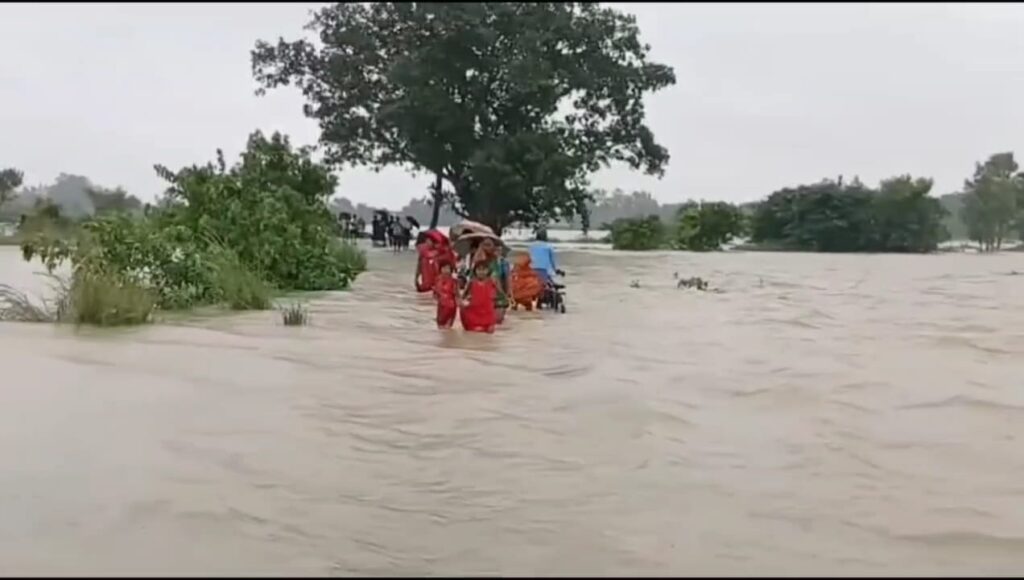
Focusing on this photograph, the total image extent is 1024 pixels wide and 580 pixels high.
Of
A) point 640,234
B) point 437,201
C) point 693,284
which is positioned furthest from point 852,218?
point 693,284

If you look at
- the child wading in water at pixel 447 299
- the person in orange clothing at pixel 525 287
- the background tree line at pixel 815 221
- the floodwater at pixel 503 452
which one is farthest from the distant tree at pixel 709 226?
the child wading in water at pixel 447 299

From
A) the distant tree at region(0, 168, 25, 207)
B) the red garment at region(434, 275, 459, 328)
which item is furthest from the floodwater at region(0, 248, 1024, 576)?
the distant tree at region(0, 168, 25, 207)

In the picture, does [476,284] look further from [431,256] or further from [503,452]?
[503,452]

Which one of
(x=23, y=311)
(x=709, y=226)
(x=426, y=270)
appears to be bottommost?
(x=23, y=311)

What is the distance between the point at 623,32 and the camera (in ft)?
124

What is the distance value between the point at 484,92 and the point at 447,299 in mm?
25067

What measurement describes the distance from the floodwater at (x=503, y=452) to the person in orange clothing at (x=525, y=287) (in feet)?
8.04

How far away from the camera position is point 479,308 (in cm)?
1238

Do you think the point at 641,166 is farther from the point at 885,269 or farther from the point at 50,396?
the point at 50,396

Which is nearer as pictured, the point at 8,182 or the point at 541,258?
the point at 541,258

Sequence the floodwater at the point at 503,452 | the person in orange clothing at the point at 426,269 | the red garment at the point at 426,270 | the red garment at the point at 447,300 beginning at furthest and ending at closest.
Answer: the red garment at the point at 426,270 < the person in orange clothing at the point at 426,269 < the red garment at the point at 447,300 < the floodwater at the point at 503,452

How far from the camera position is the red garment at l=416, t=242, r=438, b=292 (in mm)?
17594

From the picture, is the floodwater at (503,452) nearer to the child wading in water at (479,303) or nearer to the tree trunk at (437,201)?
the child wading in water at (479,303)

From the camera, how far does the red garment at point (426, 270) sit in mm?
17594
